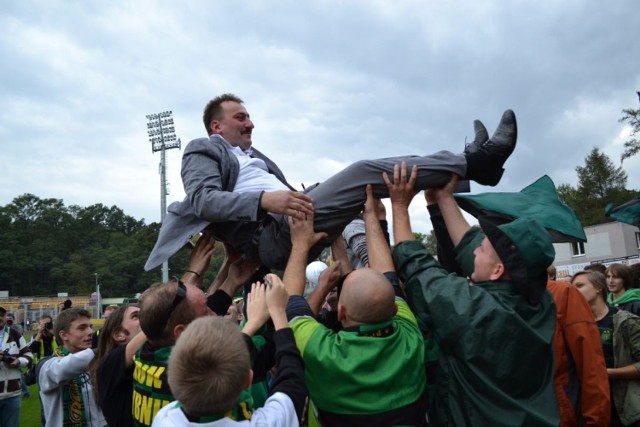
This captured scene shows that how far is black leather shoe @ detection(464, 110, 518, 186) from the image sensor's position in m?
2.93

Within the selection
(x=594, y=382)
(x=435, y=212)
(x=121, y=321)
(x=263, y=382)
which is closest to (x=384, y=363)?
(x=263, y=382)

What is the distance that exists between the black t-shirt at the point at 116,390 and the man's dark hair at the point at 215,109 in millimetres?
1819

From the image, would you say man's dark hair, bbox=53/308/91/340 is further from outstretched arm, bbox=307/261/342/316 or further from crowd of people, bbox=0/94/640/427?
outstretched arm, bbox=307/261/342/316

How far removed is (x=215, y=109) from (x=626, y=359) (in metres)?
4.12

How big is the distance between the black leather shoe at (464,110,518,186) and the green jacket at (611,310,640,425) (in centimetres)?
234

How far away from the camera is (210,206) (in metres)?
2.94

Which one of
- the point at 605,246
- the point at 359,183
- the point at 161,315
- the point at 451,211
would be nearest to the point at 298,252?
the point at 359,183

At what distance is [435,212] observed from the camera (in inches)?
125

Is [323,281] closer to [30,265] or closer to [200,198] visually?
[200,198]

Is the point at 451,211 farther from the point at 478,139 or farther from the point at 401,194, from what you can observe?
the point at 478,139

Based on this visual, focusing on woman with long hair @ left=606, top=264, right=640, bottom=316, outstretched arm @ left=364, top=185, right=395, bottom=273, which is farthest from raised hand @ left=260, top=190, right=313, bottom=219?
woman with long hair @ left=606, top=264, right=640, bottom=316

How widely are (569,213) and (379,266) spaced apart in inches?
47.8

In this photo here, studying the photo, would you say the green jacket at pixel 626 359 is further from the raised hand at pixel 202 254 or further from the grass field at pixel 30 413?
the grass field at pixel 30 413

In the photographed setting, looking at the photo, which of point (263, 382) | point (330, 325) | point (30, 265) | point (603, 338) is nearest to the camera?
point (263, 382)
